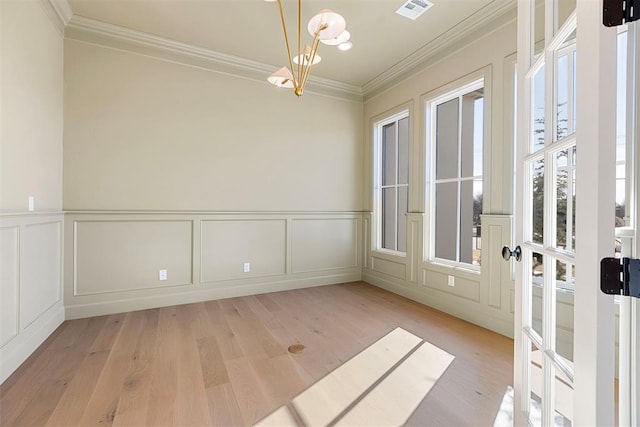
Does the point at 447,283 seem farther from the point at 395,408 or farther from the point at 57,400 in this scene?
the point at 57,400

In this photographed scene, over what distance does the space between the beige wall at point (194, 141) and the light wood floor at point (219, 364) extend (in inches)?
50.7

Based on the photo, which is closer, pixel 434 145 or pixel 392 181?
pixel 434 145

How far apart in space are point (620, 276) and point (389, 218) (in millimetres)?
3499

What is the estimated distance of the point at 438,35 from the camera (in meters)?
2.98

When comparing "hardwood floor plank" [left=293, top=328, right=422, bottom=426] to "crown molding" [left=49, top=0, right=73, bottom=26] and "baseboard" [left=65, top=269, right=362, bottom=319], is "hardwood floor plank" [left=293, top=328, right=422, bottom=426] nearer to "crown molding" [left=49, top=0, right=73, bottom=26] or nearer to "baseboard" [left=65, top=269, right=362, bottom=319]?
"baseboard" [left=65, top=269, right=362, bottom=319]

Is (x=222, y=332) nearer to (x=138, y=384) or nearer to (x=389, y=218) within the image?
(x=138, y=384)

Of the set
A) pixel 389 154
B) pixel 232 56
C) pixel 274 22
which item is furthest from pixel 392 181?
pixel 232 56

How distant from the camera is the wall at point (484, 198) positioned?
2525 mm

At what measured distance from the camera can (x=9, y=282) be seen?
1.91 m

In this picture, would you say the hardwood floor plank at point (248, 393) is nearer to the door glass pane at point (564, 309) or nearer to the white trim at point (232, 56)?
the door glass pane at point (564, 309)

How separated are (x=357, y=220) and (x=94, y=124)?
3.32m

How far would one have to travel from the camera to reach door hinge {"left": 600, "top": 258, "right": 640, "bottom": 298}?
2.19 feet

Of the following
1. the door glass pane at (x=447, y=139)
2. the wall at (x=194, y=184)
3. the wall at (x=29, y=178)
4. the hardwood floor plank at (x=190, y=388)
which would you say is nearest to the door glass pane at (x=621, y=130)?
the hardwood floor plank at (x=190, y=388)

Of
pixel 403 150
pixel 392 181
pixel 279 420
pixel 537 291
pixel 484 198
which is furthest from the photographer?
pixel 392 181
